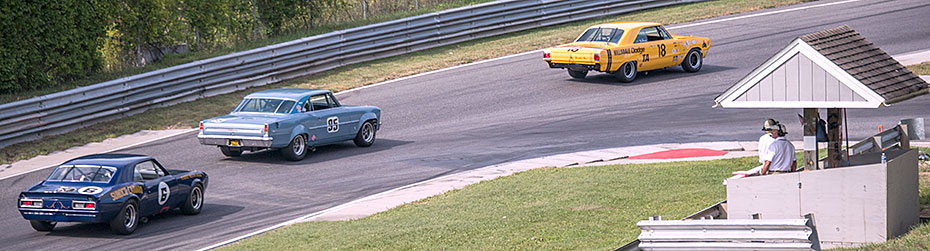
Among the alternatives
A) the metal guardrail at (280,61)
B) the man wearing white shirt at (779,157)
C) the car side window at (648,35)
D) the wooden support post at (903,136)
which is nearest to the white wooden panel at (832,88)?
the man wearing white shirt at (779,157)

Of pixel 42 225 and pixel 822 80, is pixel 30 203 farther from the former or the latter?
pixel 822 80

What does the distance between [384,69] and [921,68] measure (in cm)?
1310

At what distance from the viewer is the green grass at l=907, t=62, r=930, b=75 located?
21.6m

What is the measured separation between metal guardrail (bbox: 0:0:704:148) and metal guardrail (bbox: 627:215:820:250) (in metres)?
15.1

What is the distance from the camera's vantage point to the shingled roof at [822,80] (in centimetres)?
945

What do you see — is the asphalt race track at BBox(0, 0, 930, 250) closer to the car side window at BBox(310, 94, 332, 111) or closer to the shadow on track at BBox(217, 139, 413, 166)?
the shadow on track at BBox(217, 139, 413, 166)

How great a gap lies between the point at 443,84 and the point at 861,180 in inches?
593

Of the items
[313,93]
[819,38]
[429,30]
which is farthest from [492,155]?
[429,30]

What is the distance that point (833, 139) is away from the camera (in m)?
10.6

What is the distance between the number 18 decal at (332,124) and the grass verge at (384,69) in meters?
4.40

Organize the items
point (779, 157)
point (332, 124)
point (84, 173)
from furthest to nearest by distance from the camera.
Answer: point (332, 124)
point (84, 173)
point (779, 157)

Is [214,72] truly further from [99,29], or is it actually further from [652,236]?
[652,236]

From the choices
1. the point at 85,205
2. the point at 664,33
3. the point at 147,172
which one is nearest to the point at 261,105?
the point at 147,172

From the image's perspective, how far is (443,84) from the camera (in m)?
23.9
